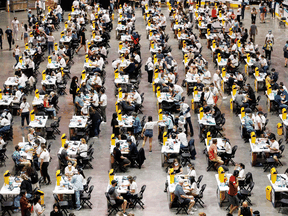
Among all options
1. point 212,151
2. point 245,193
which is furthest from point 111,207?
point 212,151

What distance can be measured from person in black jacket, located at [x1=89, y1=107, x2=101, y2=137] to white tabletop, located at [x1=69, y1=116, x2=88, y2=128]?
0.37m

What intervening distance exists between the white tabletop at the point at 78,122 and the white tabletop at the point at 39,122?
1.10m

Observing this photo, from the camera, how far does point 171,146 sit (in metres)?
19.8

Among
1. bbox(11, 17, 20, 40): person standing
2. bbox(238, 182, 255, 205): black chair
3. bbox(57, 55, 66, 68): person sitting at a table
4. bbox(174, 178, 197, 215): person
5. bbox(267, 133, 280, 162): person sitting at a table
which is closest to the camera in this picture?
bbox(174, 178, 197, 215): person

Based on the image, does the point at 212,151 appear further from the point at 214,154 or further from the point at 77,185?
the point at 77,185

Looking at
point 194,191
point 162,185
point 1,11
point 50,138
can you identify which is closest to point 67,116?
point 50,138

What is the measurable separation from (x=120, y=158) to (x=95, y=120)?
9.65 feet

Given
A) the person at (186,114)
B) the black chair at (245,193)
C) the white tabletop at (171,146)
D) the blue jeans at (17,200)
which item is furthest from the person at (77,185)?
the person at (186,114)

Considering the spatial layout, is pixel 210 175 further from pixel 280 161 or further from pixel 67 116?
pixel 67 116

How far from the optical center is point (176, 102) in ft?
77.7

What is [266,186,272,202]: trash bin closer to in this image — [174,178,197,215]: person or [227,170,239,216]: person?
[227,170,239,216]: person

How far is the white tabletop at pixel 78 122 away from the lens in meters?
21.4

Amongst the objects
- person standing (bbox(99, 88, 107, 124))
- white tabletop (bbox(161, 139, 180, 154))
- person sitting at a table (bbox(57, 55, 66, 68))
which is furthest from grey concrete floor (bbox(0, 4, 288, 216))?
person sitting at a table (bbox(57, 55, 66, 68))

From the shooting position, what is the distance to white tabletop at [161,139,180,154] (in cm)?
1956
